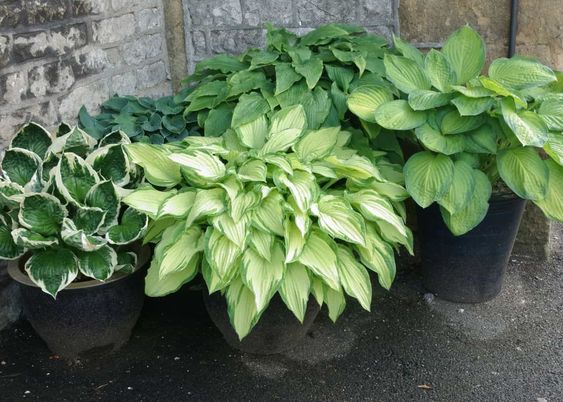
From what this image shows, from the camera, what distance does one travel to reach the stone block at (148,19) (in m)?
3.46

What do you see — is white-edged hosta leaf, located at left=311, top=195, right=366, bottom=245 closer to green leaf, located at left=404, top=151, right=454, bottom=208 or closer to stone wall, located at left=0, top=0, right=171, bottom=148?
green leaf, located at left=404, top=151, right=454, bottom=208

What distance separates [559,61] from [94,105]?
212 cm

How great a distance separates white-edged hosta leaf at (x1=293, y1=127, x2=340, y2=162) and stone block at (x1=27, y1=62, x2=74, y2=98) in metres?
1.08

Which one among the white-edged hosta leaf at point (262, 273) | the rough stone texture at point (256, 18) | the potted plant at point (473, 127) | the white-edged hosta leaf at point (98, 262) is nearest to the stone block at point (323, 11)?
the rough stone texture at point (256, 18)

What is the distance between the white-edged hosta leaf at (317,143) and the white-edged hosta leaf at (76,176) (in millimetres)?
761

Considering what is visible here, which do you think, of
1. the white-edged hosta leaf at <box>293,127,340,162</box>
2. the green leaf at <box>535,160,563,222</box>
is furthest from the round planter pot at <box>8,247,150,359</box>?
the green leaf at <box>535,160,563,222</box>

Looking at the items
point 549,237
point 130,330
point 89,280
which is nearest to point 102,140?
point 89,280

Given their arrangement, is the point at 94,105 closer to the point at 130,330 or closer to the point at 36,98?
the point at 36,98

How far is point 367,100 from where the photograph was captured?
2.76 m

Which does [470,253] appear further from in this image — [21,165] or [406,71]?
[21,165]

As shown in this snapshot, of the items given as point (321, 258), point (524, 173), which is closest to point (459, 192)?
point (524, 173)

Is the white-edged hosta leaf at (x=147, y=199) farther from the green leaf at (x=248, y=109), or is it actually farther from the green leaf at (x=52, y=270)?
the green leaf at (x=248, y=109)

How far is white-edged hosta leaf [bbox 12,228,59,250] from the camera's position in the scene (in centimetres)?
242

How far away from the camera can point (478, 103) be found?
8.48 ft
